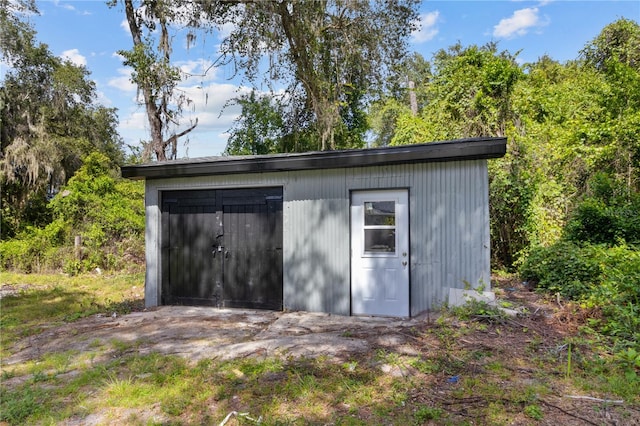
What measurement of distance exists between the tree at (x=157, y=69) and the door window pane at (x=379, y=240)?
25.6ft

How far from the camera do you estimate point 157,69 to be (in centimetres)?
1018

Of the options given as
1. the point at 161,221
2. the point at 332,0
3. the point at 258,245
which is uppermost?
the point at 332,0

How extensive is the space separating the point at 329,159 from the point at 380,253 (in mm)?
1569

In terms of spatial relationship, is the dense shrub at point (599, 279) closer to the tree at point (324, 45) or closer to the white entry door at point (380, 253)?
the white entry door at point (380, 253)

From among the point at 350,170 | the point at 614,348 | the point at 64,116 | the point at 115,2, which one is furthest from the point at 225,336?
the point at 64,116

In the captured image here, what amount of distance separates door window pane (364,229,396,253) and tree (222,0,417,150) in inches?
249

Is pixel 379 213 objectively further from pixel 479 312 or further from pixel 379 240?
pixel 479 312

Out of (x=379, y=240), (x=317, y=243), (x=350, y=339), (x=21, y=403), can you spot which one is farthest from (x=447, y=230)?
(x=21, y=403)

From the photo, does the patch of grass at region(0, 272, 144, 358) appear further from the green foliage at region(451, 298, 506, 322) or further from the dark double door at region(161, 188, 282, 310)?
the green foliage at region(451, 298, 506, 322)

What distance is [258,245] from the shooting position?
19.5 ft

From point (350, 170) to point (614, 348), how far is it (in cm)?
361

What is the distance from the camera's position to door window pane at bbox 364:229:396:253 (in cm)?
527

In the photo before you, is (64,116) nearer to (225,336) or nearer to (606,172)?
(225,336)

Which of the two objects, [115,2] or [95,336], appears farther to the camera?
[115,2]
